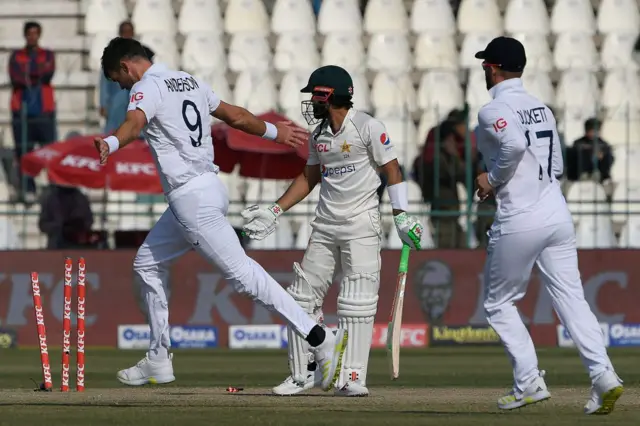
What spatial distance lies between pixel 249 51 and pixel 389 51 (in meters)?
1.77

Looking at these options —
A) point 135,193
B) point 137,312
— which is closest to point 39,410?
point 137,312

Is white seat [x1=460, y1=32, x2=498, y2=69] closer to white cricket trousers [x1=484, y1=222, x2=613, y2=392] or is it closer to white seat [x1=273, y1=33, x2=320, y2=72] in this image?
white seat [x1=273, y1=33, x2=320, y2=72]

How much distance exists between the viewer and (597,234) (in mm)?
15758

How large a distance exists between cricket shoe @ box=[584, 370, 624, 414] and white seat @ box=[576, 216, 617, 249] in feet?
26.7

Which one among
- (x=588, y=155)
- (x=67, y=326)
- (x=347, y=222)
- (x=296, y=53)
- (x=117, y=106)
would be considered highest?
(x=296, y=53)

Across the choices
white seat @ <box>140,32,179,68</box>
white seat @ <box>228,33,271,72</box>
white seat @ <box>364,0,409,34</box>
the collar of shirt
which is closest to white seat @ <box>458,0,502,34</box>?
white seat @ <box>364,0,409,34</box>

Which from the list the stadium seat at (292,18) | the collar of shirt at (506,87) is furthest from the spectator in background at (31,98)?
the collar of shirt at (506,87)

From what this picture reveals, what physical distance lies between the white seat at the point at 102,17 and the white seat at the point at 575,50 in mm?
5571

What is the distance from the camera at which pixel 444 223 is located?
1582cm

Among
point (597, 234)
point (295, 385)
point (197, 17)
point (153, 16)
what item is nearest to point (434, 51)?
point (197, 17)

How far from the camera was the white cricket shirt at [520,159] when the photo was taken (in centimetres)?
781

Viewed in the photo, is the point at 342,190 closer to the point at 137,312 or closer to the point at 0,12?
the point at 137,312

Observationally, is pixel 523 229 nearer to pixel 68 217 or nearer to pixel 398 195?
pixel 398 195

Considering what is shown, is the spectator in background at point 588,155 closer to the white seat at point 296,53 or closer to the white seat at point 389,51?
the white seat at point 389,51
